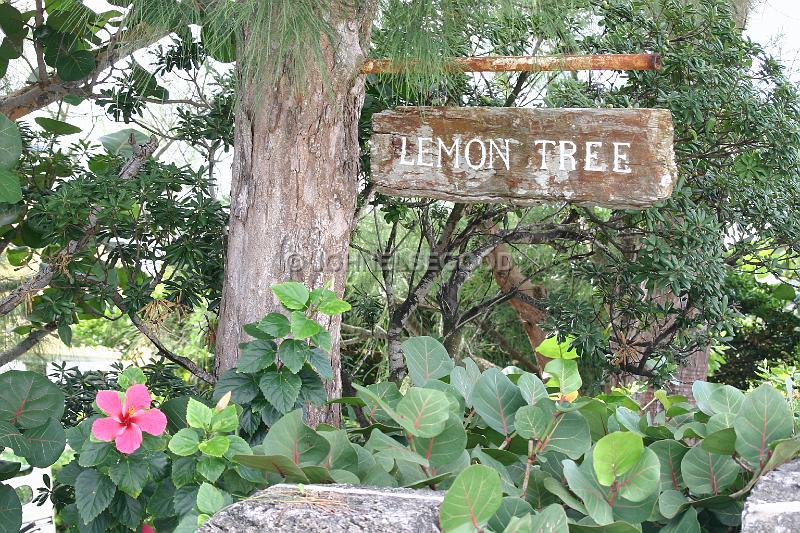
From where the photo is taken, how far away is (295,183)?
4.95ft

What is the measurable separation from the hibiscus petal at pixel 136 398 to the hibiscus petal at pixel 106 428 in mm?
24

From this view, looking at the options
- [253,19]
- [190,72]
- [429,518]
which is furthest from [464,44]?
[429,518]

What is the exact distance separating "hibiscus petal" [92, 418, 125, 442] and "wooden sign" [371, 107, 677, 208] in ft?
2.25

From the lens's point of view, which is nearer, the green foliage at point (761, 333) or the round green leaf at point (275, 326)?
the round green leaf at point (275, 326)

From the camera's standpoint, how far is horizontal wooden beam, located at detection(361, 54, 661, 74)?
149 cm

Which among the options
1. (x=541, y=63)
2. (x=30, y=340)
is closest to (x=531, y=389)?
(x=541, y=63)

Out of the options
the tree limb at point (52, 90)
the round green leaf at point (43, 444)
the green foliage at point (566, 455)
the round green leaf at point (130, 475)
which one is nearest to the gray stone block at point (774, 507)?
the green foliage at point (566, 455)

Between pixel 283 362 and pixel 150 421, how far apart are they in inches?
8.9

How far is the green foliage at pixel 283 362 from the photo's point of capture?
1251 millimetres

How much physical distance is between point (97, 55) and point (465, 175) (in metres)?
1.23

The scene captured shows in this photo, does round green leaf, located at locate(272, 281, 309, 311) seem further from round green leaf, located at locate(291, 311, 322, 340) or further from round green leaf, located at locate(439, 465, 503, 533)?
round green leaf, located at locate(439, 465, 503, 533)

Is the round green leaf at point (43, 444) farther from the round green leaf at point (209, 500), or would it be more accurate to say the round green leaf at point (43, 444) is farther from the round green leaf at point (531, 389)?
the round green leaf at point (531, 389)

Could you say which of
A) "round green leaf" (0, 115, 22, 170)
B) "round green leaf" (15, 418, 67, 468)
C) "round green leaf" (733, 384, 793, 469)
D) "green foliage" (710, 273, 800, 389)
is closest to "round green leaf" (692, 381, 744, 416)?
"round green leaf" (733, 384, 793, 469)

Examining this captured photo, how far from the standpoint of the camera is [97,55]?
2.25 m
